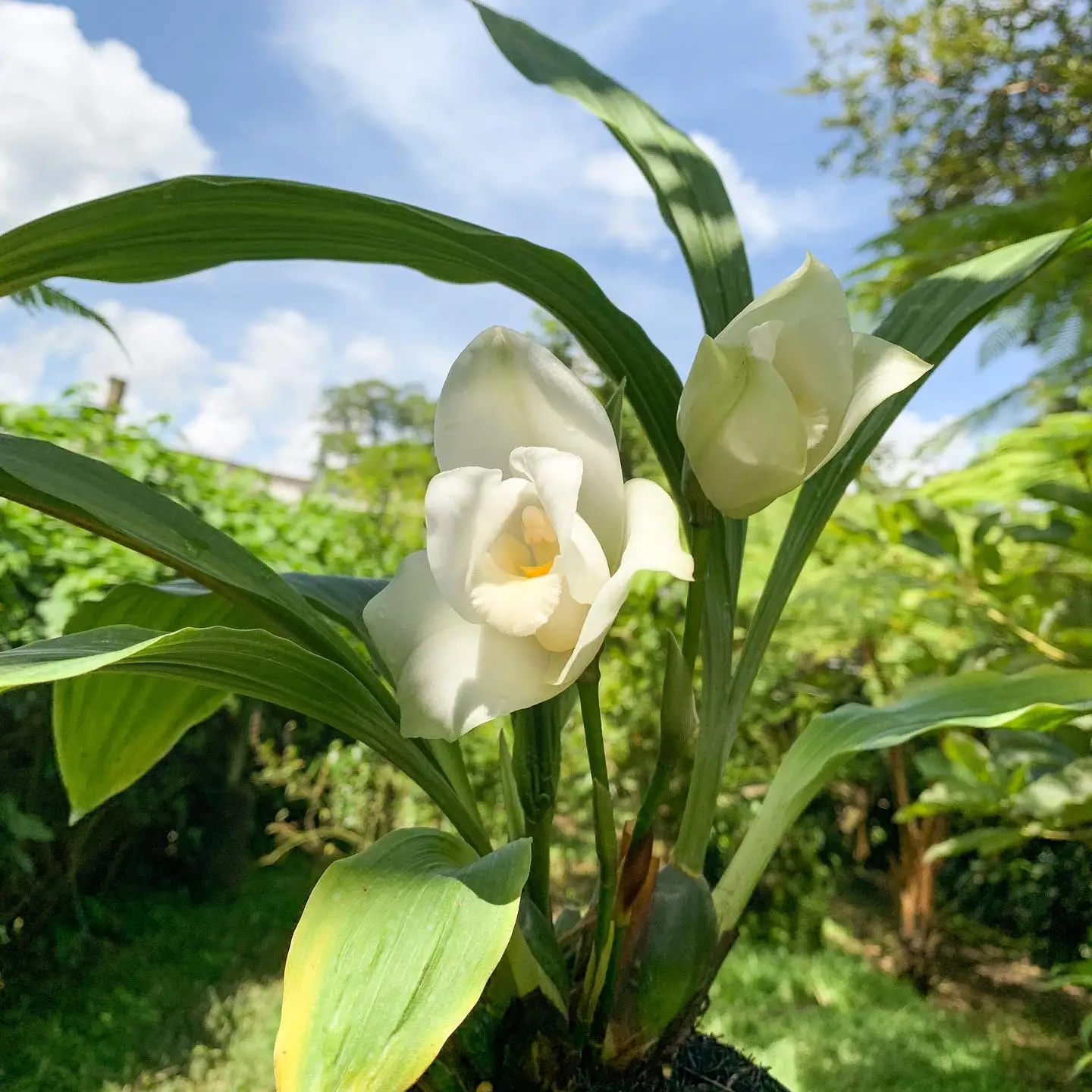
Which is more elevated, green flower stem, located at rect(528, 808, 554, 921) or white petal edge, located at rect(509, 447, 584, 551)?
white petal edge, located at rect(509, 447, 584, 551)

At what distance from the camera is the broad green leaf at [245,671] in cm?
25

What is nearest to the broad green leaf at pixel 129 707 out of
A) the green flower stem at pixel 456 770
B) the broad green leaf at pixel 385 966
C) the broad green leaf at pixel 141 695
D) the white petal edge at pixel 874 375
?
the broad green leaf at pixel 141 695

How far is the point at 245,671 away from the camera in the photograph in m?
0.31

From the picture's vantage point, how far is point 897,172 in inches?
151

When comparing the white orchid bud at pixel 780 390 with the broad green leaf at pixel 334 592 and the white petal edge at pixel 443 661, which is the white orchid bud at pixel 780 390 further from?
the broad green leaf at pixel 334 592

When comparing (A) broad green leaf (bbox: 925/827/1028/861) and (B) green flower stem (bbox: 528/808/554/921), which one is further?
(A) broad green leaf (bbox: 925/827/1028/861)

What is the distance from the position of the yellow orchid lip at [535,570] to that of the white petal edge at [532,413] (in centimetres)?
3

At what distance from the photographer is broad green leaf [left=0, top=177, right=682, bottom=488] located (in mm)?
326

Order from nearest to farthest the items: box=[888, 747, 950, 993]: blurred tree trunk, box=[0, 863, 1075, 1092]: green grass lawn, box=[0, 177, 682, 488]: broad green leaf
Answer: box=[0, 177, 682, 488]: broad green leaf → box=[0, 863, 1075, 1092]: green grass lawn → box=[888, 747, 950, 993]: blurred tree trunk

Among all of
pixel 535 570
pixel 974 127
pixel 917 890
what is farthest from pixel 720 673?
pixel 974 127

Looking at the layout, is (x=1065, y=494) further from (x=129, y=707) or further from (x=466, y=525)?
(x=129, y=707)

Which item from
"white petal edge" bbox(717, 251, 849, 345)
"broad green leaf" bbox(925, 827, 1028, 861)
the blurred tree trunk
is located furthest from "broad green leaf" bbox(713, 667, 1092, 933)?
the blurred tree trunk

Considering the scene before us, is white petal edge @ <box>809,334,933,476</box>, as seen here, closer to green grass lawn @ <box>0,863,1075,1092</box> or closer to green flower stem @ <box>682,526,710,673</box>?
green flower stem @ <box>682,526,710,673</box>

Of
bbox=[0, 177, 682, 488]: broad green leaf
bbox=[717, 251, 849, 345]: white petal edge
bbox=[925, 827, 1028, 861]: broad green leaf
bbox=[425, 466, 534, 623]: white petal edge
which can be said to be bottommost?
bbox=[925, 827, 1028, 861]: broad green leaf
